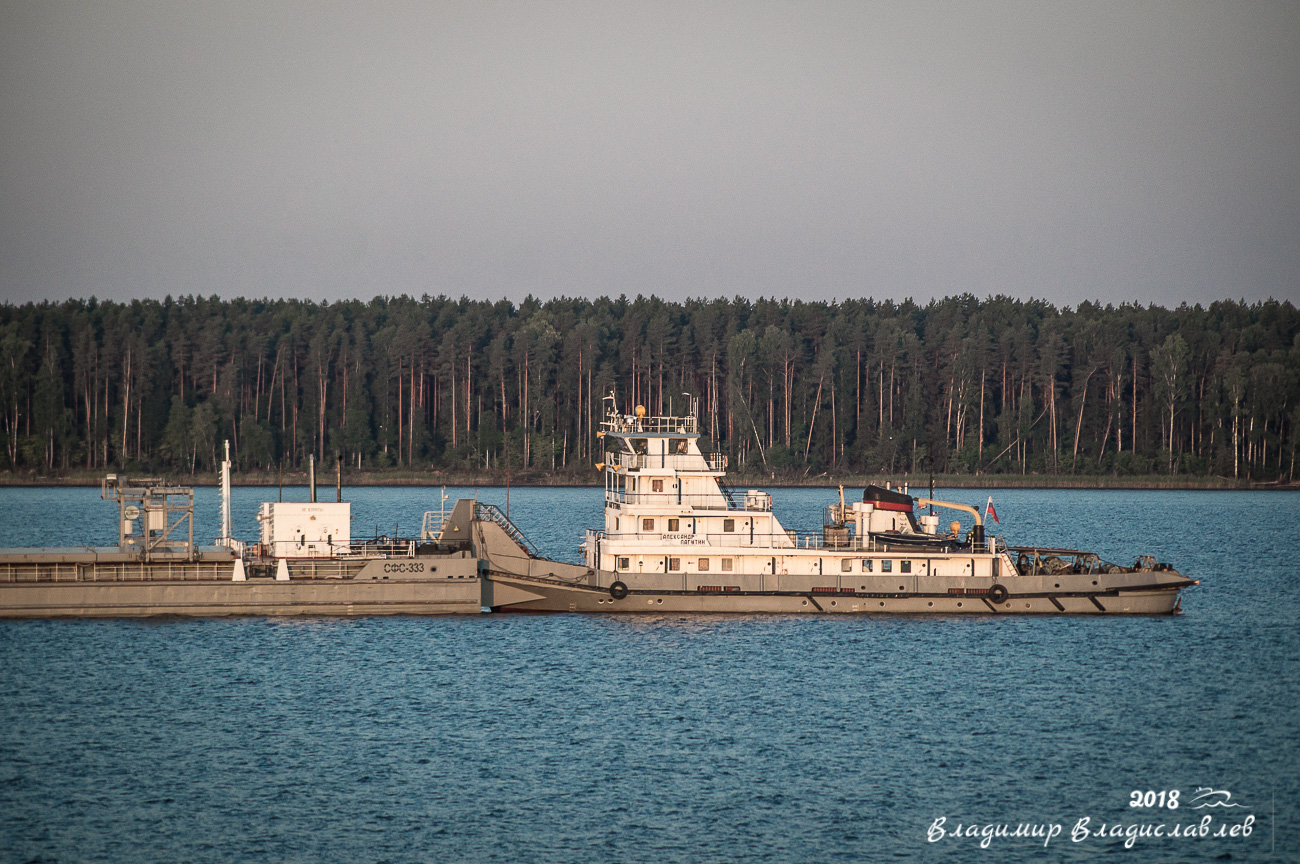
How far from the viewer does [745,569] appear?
4550 cm

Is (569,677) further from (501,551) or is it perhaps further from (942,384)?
(942,384)

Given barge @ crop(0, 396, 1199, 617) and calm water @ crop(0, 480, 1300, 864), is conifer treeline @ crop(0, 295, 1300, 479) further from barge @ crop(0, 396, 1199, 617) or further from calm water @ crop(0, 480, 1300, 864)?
calm water @ crop(0, 480, 1300, 864)

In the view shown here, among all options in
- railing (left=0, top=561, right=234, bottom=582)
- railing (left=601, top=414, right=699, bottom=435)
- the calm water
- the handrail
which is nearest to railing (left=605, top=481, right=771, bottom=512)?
the handrail

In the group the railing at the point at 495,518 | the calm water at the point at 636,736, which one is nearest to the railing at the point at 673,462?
the railing at the point at 495,518

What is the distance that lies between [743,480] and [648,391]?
672 inches

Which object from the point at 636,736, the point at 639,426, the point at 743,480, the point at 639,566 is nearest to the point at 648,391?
the point at 743,480

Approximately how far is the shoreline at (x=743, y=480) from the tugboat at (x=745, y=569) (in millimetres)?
80628

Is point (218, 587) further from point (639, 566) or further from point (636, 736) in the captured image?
point (636, 736)

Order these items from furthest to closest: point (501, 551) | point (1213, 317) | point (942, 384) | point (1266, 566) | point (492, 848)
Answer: point (1213, 317) → point (942, 384) → point (1266, 566) → point (501, 551) → point (492, 848)

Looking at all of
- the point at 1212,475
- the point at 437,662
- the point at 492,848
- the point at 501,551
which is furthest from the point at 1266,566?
the point at 1212,475

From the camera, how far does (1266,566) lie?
66.4 m

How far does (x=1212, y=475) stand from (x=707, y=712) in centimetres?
11486

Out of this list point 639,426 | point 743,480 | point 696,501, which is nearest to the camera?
point 696,501

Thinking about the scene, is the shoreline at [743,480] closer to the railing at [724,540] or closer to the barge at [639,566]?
the barge at [639,566]
